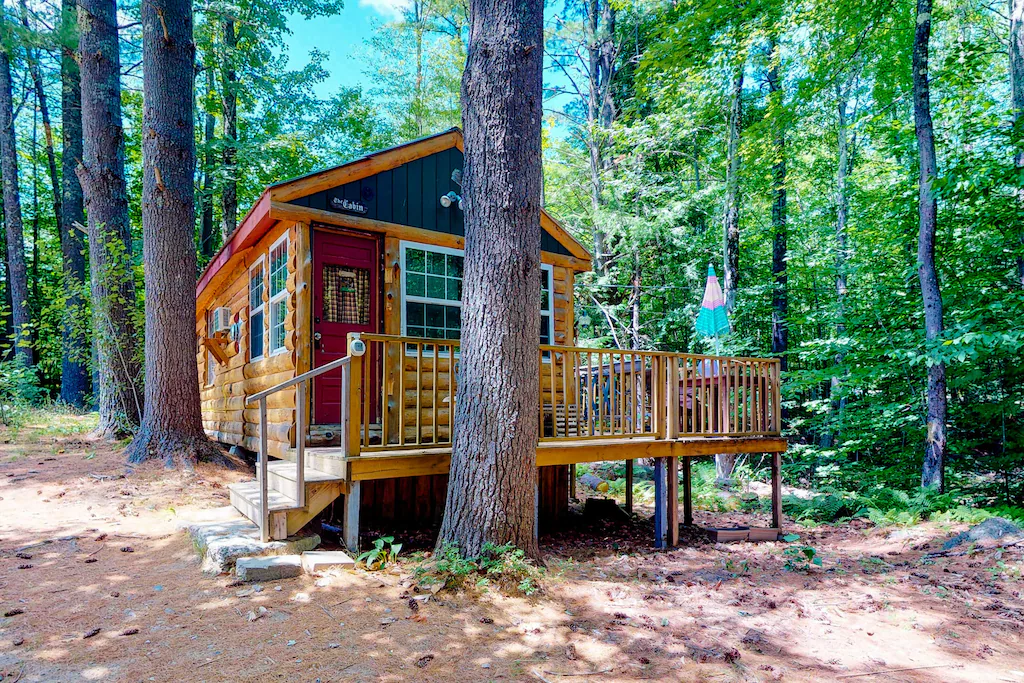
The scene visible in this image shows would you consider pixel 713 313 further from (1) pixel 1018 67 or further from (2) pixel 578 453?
(2) pixel 578 453

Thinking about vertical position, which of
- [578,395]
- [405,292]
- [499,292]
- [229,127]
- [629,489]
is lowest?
[629,489]

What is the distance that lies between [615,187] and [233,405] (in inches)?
400

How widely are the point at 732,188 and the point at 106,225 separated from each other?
1151cm

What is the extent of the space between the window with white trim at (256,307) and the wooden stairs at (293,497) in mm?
2915

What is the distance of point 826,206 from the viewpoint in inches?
642

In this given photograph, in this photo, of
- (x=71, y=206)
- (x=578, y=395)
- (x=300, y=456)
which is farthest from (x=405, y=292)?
(x=71, y=206)

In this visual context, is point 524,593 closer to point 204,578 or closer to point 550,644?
point 550,644

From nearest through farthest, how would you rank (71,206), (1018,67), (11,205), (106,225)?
1. (1018,67)
2. (106,225)
3. (71,206)
4. (11,205)

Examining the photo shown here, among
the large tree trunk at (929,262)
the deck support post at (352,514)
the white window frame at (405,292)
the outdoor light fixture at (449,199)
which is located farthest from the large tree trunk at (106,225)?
the large tree trunk at (929,262)

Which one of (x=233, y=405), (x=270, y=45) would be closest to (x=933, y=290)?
(x=233, y=405)

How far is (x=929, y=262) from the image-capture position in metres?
9.02

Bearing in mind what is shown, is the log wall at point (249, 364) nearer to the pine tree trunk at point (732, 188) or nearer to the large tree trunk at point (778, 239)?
the pine tree trunk at point (732, 188)

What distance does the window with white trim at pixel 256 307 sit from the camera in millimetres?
7832

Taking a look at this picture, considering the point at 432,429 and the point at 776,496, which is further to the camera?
the point at 776,496
